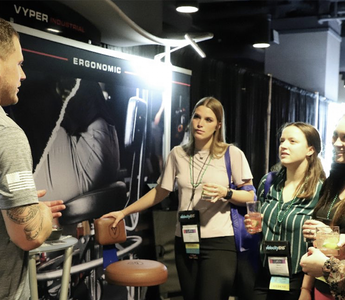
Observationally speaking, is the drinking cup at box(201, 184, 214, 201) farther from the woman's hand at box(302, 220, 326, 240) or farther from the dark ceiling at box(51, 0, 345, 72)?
the dark ceiling at box(51, 0, 345, 72)

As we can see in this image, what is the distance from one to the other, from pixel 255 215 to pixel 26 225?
1.58 metres

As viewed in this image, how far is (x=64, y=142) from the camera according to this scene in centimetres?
355

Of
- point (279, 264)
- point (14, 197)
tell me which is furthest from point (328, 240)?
point (14, 197)

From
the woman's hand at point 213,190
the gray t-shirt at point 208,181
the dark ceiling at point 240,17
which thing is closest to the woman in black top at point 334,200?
the woman's hand at point 213,190

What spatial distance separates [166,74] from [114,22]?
0.94m

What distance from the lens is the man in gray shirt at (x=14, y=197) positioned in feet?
4.66

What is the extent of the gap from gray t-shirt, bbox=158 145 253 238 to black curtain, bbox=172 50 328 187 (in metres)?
2.19

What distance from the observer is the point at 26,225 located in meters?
1.47

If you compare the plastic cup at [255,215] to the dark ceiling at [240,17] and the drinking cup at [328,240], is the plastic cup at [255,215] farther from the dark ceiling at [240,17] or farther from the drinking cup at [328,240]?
the dark ceiling at [240,17]

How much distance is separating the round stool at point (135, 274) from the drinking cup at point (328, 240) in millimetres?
1283

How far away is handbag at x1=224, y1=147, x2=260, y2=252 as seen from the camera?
10.5 ft

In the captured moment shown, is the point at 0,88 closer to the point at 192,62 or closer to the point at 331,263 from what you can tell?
the point at 331,263

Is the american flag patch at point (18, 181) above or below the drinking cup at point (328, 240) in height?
above

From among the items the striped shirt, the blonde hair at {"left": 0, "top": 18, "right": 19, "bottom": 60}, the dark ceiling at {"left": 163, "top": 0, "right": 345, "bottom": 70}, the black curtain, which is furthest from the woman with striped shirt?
the dark ceiling at {"left": 163, "top": 0, "right": 345, "bottom": 70}
